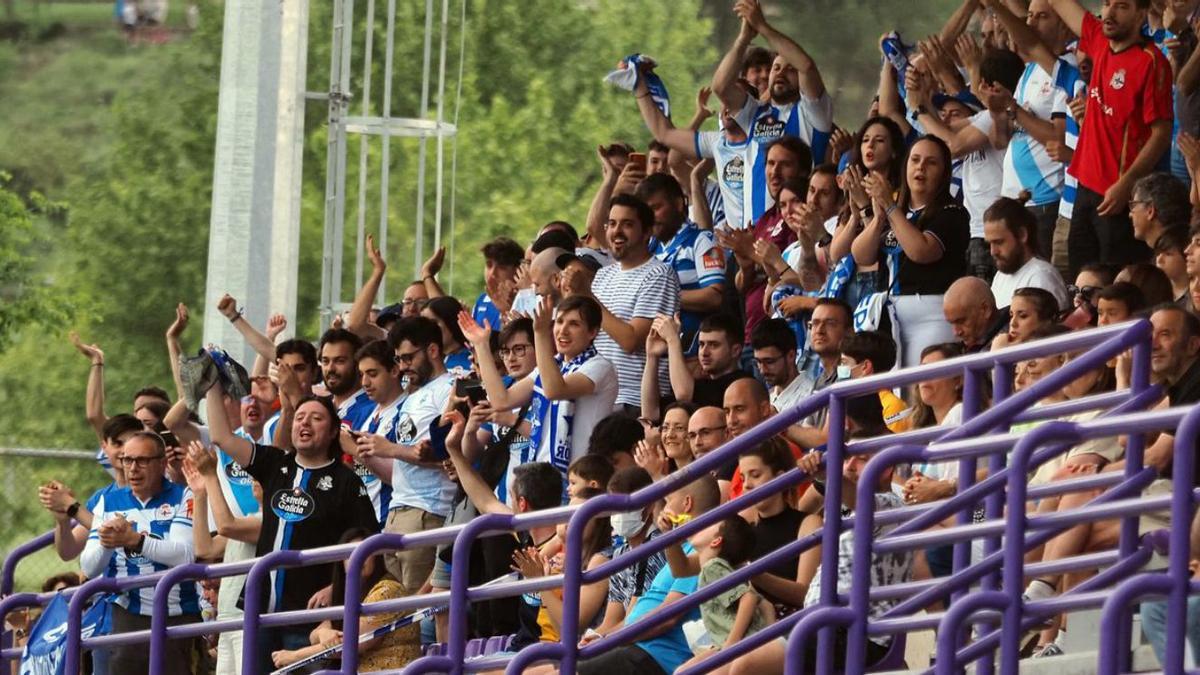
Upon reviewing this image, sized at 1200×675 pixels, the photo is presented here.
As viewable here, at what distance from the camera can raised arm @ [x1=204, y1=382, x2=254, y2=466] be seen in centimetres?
1172

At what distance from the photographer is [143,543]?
38.4ft

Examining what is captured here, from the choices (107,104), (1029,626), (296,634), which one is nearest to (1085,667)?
(1029,626)

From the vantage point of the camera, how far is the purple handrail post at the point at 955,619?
21.6ft

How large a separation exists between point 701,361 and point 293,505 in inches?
81.1

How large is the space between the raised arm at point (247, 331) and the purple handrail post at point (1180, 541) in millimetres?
9052

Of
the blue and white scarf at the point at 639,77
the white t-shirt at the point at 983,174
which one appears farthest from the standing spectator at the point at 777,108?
the white t-shirt at the point at 983,174

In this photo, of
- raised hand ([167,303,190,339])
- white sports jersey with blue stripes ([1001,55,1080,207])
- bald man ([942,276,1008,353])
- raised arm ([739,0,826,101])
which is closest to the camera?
bald man ([942,276,1008,353])

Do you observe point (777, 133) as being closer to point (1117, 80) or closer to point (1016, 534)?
point (1117, 80)

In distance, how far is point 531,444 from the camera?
11906 millimetres

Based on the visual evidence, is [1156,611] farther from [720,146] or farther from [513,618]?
[720,146]

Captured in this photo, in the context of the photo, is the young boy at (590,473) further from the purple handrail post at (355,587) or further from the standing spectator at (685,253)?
the standing spectator at (685,253)

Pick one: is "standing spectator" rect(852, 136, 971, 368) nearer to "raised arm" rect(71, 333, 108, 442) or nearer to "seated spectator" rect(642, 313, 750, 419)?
"seated spectator" rect(642, 313, 750, 419)

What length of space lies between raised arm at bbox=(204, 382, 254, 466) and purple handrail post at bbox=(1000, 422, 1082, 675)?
5468mm

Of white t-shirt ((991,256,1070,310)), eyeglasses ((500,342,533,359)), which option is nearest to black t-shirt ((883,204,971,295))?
white t-shirt ((991,256,1070,310))
